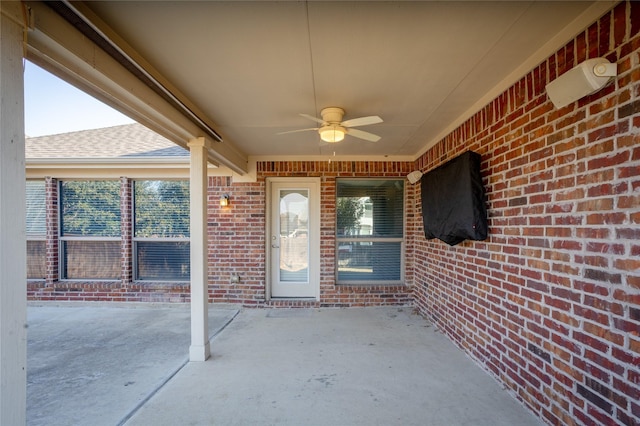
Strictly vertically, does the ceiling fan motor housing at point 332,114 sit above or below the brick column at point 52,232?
above

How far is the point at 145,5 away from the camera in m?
1.57

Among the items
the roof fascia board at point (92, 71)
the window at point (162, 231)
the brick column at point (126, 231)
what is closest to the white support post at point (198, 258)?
the roof fascia board at point (92, 71)

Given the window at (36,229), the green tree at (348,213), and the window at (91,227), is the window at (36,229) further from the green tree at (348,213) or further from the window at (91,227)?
the green tree at (348,213)

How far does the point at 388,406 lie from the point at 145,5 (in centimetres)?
306

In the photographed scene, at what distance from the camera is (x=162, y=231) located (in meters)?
5.17

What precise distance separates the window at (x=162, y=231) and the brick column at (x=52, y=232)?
130 cm

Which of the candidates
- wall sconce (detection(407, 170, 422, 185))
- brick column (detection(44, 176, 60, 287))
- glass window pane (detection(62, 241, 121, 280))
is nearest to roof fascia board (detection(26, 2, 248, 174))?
wall sconce (detection(407, 170, 422, 185))

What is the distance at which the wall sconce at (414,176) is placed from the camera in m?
4.67

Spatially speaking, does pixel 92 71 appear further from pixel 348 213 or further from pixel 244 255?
pixel 348 213

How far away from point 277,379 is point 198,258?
142 centimetres

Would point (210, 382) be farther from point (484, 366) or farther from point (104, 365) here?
point (484, 366)

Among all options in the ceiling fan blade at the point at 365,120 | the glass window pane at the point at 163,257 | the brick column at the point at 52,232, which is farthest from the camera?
the glass window pane at the point at 163,257

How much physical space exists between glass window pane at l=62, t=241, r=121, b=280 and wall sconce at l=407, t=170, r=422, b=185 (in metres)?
5.04

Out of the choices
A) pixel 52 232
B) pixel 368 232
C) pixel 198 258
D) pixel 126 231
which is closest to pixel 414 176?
pixel 368 232
